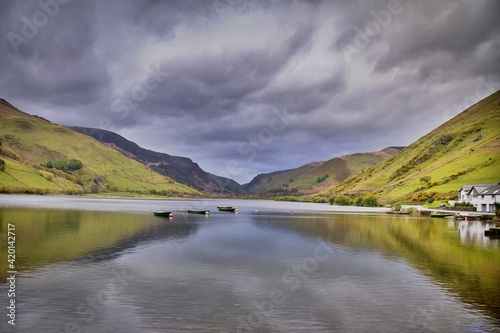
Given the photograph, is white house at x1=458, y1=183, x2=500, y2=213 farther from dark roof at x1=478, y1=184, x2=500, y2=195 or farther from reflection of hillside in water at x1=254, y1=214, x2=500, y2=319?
reflection of hillside in water at x1=254, y1=214, x2=500, y2=319

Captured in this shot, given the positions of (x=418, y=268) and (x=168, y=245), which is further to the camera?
(x=168, y=245)

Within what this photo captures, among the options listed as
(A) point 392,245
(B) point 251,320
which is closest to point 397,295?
(B) point 251,320

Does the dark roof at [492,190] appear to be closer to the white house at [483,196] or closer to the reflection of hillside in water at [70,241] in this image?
the white house at [483,196]

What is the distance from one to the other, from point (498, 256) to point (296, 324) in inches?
1658

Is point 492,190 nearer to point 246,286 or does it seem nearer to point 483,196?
point 483,196

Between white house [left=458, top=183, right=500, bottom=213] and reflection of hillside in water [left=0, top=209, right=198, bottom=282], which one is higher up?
white house [left=458, top=183, right=500, bottom=213]

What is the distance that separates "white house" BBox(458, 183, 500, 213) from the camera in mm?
143125

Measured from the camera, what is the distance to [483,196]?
492 ft

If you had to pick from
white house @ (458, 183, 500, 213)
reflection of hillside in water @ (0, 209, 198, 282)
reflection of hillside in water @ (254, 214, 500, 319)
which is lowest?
reflection of hillside in water @ (254, 214, 500, 319)

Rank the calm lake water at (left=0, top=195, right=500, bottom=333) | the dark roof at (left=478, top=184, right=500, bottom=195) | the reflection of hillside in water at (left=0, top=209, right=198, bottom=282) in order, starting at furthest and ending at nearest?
the dark roof at (left=478, top=184, right=500, bottom=195) < the reflection of hillside in water at (left=0, top=209, right=198, bottom=282) < the calm lake water at (left=0, top=195, right=500, bottom=333)

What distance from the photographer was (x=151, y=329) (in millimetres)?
22922

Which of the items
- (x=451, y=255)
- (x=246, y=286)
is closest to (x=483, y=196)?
(x=451, y=255)

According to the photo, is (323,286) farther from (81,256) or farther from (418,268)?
(81,256)

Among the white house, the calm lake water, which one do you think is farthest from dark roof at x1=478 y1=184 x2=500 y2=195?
the calm lake water
